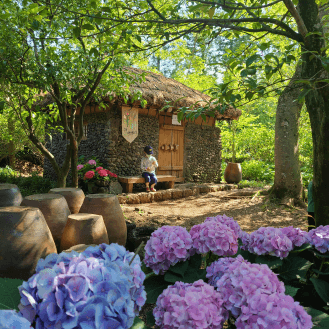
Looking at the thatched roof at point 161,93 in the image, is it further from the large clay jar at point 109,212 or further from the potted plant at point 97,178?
the large clay jar at point 109,212

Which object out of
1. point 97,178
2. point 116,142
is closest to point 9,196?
point 97,178

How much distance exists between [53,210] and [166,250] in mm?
1038

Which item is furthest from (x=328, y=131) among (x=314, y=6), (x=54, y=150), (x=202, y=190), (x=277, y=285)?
(x=54, y=150)

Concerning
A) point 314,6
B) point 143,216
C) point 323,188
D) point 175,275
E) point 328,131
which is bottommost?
point 143,216

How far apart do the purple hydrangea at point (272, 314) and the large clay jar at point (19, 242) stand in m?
1.03

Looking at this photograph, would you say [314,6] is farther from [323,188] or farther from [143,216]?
[143,216]

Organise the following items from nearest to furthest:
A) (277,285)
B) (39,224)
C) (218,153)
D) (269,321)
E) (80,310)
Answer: (80,310), (269,321), (277,285), (39,224), (218,153)

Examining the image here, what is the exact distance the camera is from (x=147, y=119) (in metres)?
7.79

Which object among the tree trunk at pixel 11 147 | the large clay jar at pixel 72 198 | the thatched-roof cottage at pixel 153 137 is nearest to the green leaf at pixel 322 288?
the large clay jar at pixel 72 198

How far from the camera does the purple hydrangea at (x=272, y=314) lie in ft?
2.26

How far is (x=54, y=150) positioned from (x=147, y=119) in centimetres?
359

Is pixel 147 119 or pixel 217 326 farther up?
pixel 147 119

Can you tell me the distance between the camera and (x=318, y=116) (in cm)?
199

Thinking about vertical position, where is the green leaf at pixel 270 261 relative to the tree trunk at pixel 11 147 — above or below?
below
